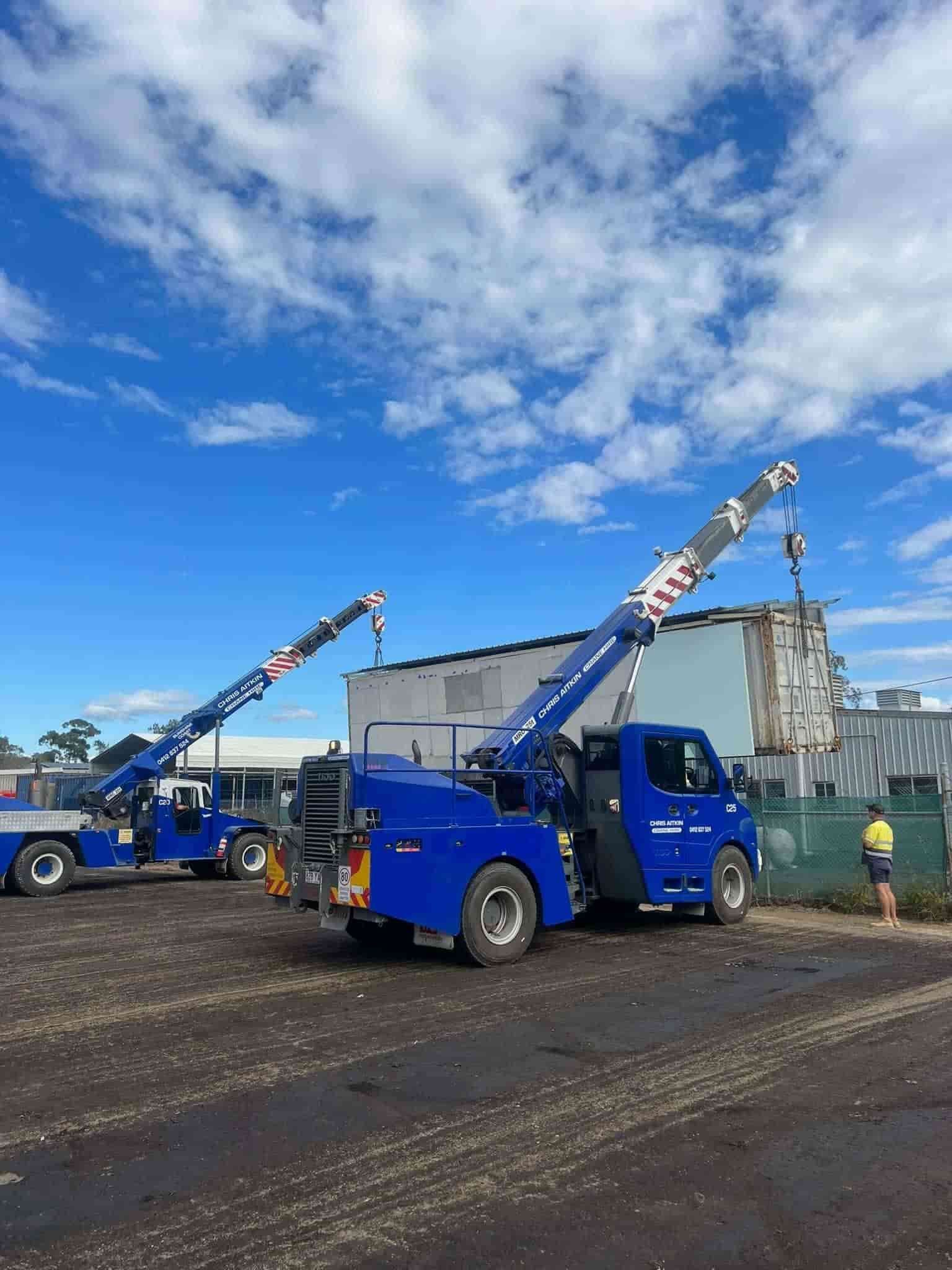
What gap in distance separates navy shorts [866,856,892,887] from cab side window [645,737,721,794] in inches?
91.2

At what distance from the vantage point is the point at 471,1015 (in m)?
7.32

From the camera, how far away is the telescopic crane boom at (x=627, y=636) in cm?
1106

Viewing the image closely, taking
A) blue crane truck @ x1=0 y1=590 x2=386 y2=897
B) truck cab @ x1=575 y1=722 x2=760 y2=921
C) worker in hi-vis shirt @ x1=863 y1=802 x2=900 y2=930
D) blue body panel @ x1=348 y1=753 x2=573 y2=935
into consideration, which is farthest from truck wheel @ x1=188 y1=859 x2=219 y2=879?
worker in hi-vis shirt @ x1=863 y1=802 x2=900 y2=930

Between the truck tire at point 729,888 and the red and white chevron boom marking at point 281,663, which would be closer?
the truck tire at point 729,888

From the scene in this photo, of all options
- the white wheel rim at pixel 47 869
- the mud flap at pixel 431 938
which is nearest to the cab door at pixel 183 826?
the white wheel rim at pixel 47 869

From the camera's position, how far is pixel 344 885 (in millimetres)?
8914

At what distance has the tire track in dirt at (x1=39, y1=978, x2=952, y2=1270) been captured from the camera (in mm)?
3686

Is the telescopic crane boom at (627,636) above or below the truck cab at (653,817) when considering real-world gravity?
above

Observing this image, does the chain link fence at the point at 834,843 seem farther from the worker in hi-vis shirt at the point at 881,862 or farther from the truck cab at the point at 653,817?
the truck cab at the point at 653,817

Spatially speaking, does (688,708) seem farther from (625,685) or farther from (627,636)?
Answer: (627,636)

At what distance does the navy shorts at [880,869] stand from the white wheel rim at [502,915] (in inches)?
212

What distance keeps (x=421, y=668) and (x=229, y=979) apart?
17898mm

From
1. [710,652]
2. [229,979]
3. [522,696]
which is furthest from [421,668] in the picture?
[229,979]

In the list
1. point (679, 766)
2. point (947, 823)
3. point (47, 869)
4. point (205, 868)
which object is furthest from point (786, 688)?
point (47, 869)
